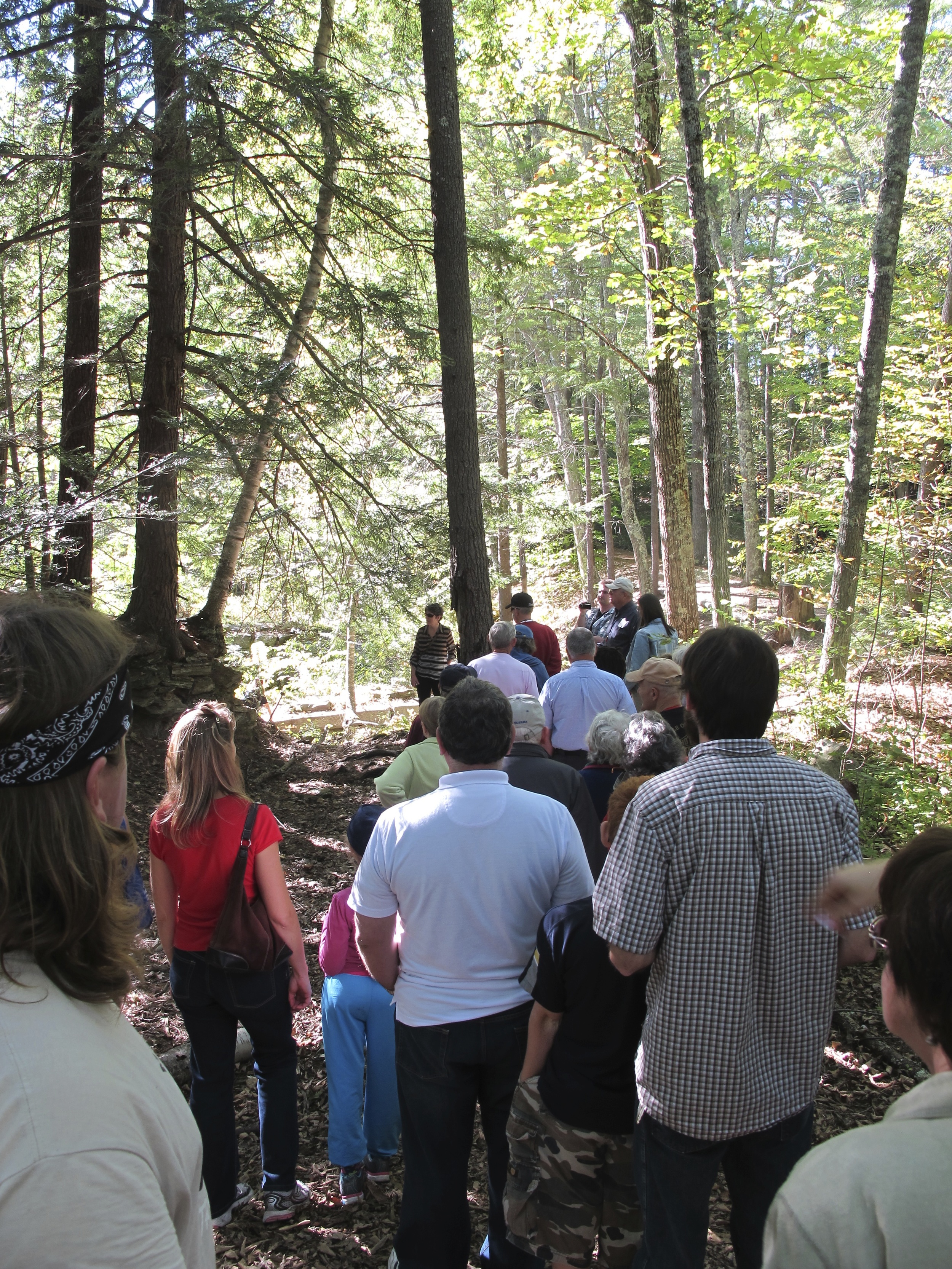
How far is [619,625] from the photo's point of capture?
852 centimetres

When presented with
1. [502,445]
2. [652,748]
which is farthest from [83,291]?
[502,445]

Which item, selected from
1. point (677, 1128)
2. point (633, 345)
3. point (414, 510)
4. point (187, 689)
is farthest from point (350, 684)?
point (677, 1128)

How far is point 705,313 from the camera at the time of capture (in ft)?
27.4

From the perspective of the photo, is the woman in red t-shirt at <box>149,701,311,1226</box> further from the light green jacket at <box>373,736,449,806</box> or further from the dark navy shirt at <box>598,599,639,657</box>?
the dark navy shirt at <box>598,599,639,657</box>

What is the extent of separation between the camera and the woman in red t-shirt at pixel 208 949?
2.79 meters

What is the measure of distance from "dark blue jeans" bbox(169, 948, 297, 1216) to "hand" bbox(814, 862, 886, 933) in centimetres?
207

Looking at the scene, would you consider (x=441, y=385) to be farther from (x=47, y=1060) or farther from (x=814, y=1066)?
(x=47, y=1060)

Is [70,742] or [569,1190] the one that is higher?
[70,742]

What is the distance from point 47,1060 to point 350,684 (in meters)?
16.4

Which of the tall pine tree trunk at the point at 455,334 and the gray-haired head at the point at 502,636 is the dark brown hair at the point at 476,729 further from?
the tall pine tree trunk at the point at 455,334

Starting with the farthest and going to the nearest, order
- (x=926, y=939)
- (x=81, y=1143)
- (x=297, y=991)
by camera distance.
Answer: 1. (x=297, y=991)
2. (x=926, y=939)
3. (x=81, y=1143)

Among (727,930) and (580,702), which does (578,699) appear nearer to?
(580,702)

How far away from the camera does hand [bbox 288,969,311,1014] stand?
117 inches

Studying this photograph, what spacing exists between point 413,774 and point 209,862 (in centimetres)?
121
